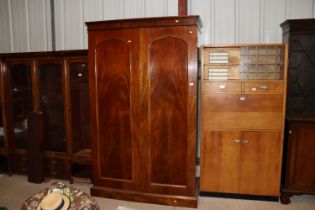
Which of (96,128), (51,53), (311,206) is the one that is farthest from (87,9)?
(311,206)

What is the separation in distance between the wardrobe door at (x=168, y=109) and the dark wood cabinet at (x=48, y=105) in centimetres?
98

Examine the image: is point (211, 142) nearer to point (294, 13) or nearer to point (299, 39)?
point (299, 39)

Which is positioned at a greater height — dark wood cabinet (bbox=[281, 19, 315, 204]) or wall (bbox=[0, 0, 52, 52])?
wall (bbox=[0, 0, 52, 52])

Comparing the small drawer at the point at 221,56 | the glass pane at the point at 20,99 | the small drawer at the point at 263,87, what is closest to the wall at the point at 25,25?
the glass pane at the point at 20,99

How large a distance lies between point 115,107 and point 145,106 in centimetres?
34

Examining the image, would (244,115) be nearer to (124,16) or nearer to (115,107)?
(115,107)

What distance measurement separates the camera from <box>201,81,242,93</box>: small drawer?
2.63 meters

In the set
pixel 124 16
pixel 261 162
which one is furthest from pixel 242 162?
pixel 124 16

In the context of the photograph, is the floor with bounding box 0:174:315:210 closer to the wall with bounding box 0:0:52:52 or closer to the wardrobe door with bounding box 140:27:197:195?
the wardrobe door with bounding box 140:27:197:195

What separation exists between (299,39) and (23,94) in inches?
143

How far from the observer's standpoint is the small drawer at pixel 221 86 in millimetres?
2635

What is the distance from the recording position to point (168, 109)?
2.59m

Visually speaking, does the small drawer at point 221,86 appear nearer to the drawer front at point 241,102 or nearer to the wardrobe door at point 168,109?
the drawer front at point 241,102

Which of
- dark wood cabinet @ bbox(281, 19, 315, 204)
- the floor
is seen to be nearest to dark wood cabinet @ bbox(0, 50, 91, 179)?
the floor
